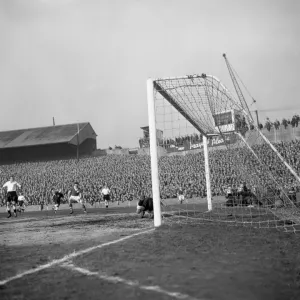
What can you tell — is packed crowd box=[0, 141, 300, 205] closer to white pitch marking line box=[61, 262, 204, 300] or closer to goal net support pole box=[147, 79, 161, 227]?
goal net support pole box=[147, 79, 161, 227]

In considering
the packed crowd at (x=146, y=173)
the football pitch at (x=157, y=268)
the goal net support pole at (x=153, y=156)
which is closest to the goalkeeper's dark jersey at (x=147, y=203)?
the goal net support pole at (x=153, y=156)

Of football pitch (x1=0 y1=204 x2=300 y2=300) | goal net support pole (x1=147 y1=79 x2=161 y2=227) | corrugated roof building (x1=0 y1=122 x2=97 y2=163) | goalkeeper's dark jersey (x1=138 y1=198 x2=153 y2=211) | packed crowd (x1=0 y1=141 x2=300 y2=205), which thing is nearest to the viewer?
football pitch (x1=0 y1=204 x2=300 y2=300)

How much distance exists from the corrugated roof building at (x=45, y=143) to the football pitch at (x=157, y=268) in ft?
141

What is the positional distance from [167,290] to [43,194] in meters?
29.2

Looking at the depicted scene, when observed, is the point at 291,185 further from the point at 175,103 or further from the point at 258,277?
the point at 258,277

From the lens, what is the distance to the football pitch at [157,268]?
125 inches

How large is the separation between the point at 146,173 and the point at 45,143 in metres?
23.5

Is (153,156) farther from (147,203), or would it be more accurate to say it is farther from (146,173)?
(146,173)

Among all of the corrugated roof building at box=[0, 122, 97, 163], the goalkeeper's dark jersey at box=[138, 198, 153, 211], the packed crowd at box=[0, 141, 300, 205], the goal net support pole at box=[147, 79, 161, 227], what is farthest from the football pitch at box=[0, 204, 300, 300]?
the corrugated roof building at box=[0, 122, 97, 163]

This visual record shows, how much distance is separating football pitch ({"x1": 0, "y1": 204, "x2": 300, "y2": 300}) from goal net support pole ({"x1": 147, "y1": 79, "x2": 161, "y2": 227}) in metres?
1.86

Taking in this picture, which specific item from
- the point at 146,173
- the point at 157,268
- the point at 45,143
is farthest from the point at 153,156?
the point at 45,143

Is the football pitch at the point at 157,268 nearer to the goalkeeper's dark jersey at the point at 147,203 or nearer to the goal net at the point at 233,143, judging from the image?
the goal net at the point at 233,143

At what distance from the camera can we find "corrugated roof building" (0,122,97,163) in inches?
1900

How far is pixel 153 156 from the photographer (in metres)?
8.66
